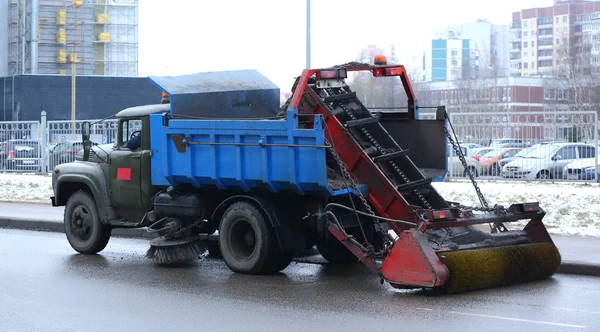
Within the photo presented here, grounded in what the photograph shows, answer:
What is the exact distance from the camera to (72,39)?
260 feet

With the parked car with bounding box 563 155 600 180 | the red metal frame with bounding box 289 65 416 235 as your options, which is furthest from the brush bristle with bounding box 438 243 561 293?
the parked car with bounding box 563 155 600 180

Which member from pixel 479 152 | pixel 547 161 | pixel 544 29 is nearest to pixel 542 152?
pixel 547 161

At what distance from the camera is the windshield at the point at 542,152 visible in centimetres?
2669

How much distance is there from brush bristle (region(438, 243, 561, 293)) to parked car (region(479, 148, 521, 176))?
49.4 ft

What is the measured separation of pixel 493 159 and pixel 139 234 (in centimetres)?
1300

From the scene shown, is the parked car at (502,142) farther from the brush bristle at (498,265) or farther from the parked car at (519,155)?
the brush bristle at (498,265)

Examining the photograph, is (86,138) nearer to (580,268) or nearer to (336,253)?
(336,253)

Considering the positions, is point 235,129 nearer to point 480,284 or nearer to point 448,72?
point 480,284

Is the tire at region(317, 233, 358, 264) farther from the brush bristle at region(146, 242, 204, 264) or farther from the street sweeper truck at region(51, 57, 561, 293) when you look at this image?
the brush bristle at region(146, 242, 204, 264)

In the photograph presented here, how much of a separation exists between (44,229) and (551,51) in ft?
515

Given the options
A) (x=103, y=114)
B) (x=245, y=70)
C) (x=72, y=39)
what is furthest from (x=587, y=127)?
(x=72, y=39)

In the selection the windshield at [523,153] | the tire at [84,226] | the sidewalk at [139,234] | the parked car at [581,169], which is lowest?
the sidewalk at [139,234]

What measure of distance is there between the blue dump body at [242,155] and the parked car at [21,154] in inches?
924

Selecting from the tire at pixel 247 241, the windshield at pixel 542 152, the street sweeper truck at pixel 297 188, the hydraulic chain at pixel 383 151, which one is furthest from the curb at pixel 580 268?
the windshield at pixel 542 152
